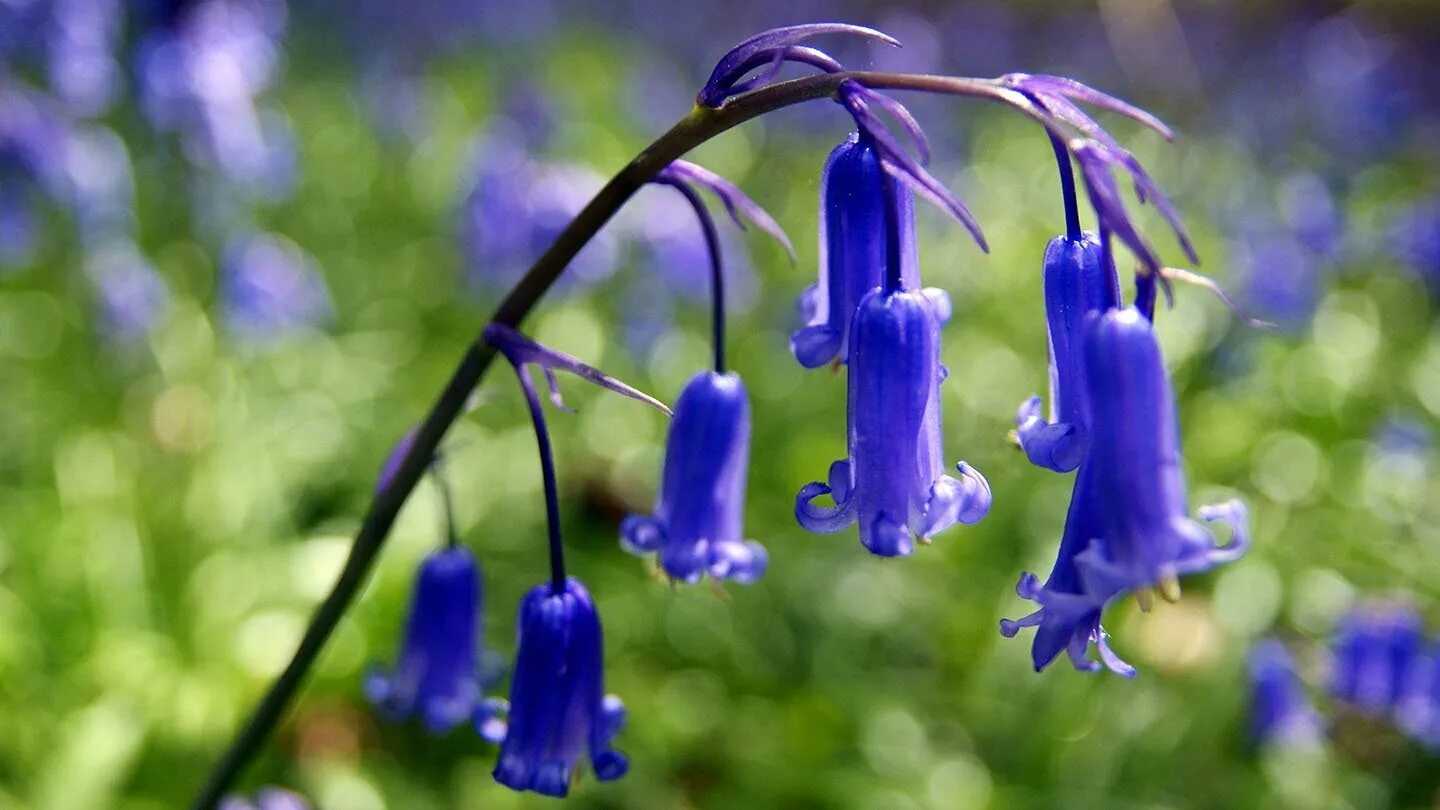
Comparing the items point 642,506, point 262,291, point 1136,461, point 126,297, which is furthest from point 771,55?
point 126,297

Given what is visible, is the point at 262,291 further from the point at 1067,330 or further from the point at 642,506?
the point at 1067,330

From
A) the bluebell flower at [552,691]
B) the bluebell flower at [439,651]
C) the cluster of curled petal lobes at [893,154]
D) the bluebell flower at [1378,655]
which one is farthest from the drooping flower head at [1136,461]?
the bluebell flower at [1378,655]

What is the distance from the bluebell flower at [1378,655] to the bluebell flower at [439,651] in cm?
296

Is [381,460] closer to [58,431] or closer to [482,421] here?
[482,421]

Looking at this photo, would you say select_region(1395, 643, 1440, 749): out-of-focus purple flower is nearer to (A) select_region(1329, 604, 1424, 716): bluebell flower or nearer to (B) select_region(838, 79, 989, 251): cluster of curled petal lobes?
(A) select_region(1329, 604, 1424, 716): bluebell flower

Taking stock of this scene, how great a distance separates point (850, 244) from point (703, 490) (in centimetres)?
50

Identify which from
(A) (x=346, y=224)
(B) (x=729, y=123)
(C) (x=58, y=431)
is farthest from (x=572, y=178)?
(B) (x=729, y=123)

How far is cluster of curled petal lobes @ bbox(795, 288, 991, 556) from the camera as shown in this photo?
1.39 meters

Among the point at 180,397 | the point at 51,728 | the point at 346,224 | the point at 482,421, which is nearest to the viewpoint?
the point at 51,728

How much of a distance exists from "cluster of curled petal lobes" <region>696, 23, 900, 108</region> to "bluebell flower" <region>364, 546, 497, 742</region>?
953 mm

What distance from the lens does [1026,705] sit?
3598 millimetres

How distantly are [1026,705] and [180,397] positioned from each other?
3.37 metres

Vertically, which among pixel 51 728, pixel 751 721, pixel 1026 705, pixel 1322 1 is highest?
pixel 1322 1

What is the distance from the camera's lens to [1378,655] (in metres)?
3.80
